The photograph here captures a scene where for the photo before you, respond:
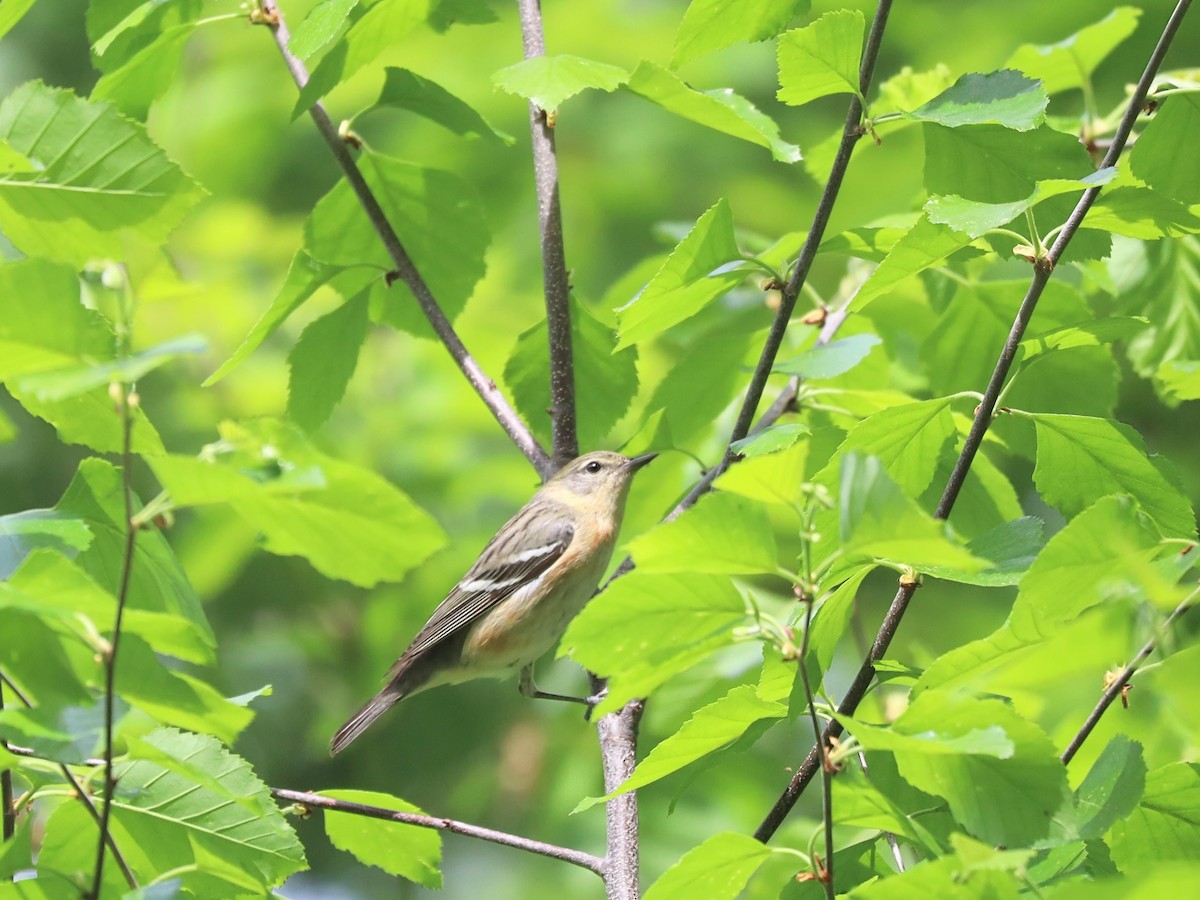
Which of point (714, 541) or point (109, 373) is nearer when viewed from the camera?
point (109, 373)

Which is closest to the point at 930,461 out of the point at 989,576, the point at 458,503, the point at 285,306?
the point at 989,576

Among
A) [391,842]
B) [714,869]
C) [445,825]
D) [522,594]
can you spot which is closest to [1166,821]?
[714,869]

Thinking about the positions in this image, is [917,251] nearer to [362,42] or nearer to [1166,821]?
[1166,821]

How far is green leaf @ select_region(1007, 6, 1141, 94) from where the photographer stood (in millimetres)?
3043

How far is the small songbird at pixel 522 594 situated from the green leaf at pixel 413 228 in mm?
1490

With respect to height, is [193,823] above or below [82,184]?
below

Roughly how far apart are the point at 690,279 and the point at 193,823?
50.7 inches

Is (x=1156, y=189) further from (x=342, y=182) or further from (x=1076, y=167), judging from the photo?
(x=342, y=182)

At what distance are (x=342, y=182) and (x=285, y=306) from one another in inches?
15.7

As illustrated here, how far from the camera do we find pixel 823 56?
216cm

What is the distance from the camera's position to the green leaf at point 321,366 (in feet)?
9.86

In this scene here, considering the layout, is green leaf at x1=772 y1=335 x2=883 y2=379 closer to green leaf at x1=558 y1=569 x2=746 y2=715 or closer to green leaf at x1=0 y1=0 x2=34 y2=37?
green leaf at x1=558 y1=569 x2=746 y2=715

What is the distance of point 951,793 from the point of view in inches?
67.1

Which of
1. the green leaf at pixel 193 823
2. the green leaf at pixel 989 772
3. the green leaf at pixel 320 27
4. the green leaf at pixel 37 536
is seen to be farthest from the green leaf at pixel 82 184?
the green leaf at pixel 989 772
